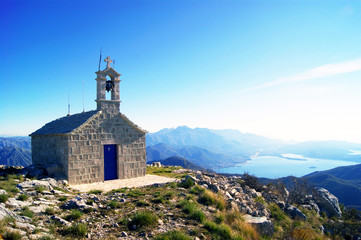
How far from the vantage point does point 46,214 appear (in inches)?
298

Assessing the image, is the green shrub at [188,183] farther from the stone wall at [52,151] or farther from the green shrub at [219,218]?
the stone wall at [52,151]

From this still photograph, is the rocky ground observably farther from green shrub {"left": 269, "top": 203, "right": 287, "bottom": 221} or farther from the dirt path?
the dirt path

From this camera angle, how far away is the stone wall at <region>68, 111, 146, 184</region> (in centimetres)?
1470

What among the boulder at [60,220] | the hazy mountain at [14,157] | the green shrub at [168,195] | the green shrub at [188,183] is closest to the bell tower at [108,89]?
the green shrub at [188,183]

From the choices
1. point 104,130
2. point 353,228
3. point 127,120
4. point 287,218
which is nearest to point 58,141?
point 104,130

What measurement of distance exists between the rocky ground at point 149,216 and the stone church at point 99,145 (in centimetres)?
163

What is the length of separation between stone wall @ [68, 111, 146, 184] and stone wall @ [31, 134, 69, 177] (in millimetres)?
495

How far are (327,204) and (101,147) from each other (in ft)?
57.5

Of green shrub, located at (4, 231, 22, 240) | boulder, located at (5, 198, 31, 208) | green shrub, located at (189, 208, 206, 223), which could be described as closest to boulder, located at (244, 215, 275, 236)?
green shrub, located at (189, 208, 206, 223)

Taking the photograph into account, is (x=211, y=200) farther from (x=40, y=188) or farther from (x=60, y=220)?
(x=40, y=188)

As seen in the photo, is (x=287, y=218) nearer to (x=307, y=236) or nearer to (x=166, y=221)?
(x=307, y=236)

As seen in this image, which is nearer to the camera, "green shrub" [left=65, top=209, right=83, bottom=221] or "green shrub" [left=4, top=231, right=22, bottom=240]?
"green shrub" [left=4, top=231, right=22, bottom=240]

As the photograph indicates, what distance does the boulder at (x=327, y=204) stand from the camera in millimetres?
17327

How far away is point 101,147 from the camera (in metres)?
15.8
